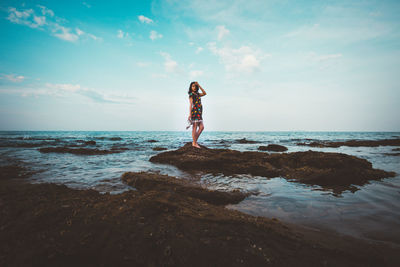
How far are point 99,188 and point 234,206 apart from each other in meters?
2.60

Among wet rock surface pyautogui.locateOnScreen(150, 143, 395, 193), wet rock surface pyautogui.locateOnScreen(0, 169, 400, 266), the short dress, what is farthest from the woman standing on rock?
wet rock surface pyautogui.locateOnScreen(0, 169, 400, 266)

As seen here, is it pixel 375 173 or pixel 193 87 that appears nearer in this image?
pixel 375 173

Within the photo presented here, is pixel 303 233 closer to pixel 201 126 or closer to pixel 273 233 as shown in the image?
pixel 273 233

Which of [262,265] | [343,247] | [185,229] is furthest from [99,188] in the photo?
[343,247]

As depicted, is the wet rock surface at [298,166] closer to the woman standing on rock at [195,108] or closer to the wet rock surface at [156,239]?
the woman standing on rock at [195,108]

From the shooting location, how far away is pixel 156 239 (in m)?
1.46

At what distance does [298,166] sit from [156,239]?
493 cm

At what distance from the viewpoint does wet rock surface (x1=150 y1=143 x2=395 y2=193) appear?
12.6 feet

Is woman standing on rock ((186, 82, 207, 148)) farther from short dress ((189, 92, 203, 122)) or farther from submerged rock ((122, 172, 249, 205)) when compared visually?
submerged rock ((122, 172, 249, 205))

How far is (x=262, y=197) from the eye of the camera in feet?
10.1

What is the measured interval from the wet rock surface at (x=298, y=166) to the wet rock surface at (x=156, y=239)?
236cm

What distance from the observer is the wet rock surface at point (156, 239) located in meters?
1.29

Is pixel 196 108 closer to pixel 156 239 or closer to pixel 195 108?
pixel 195 108

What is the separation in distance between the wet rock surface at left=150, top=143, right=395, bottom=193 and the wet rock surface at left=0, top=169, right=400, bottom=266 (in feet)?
7.75
